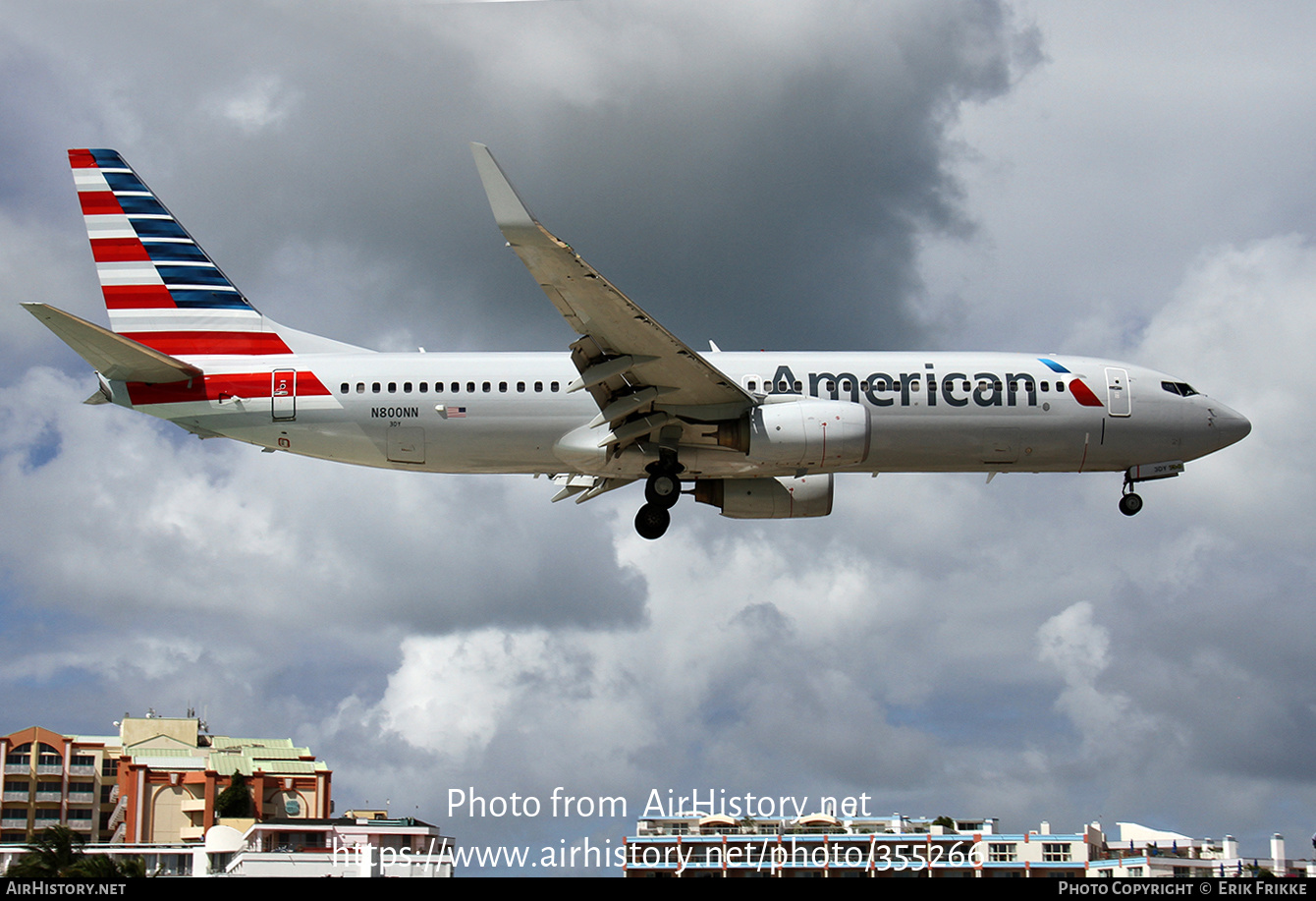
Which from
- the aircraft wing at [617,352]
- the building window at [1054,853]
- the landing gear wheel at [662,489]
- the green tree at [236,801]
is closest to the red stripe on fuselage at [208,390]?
the aircraft wing at [617,352]

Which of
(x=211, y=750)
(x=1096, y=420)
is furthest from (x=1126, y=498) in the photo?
(x=211, y=750)

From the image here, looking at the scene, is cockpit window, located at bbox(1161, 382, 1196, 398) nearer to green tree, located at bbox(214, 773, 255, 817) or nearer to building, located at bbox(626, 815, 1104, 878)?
building, located at bbox(626, 815, 1104, 878)

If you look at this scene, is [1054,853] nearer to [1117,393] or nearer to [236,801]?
[1117,393]

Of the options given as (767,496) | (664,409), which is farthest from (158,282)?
(767,496)

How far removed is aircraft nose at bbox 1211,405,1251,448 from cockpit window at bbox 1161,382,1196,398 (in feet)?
2.24

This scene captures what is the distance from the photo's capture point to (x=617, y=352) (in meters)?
28.3

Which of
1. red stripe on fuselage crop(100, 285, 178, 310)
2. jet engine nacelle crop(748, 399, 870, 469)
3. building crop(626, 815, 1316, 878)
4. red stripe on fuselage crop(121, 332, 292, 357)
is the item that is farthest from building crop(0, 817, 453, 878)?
red stripe on fuselage crop(100, 285, 178, 310)

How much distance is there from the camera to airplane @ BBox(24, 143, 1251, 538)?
95.6 ft

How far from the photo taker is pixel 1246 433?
3300cm

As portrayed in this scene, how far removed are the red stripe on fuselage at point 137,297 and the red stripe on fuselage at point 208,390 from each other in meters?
3.93

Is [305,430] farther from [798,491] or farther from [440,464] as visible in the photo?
[798,491]

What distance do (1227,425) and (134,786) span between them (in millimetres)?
65980

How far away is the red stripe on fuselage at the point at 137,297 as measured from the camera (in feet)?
111
